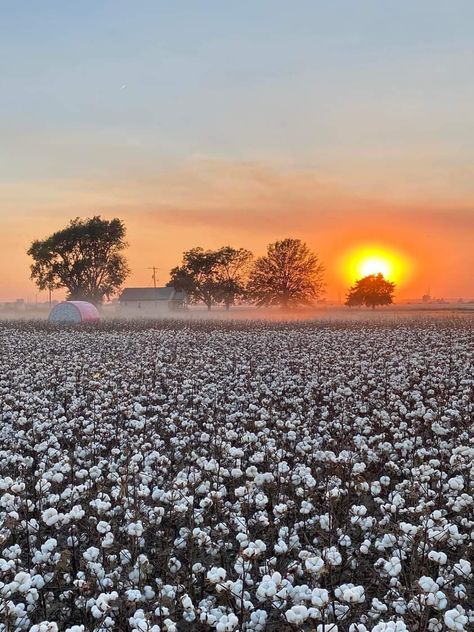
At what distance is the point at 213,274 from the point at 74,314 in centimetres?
5112

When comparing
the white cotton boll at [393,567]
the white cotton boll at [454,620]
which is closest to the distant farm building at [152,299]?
the white cotton boll at [393,567]

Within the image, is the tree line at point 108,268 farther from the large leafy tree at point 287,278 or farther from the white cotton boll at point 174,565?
the white cotton boll at point 174,565

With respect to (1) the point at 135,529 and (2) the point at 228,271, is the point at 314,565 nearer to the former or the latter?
(1) the point at 135,529

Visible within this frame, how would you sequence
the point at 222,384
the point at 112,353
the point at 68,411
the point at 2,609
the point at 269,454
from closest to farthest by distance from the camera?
the point at 2,609, the point at 269,454, the point at 68,411, the point at 222,384, the point at 112,353

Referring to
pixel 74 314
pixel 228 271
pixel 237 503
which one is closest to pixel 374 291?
pixel 228 271

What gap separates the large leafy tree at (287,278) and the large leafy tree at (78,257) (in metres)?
20.2

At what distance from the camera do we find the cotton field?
4.05 metres

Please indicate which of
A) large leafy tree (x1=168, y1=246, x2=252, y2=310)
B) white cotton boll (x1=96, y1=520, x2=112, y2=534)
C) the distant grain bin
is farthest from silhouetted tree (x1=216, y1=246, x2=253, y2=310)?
white cotton boll (x1=96, y1=520, x2=112, y2=534)

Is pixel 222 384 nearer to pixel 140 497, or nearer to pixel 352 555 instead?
pixel 140 497

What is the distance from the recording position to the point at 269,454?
303 inches

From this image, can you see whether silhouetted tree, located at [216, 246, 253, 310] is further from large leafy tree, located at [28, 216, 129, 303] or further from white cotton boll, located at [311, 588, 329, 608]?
white cotton boll, located at [311, 588, 329, 608]

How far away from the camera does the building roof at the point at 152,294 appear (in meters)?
105

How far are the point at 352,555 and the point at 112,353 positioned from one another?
17.3 meters

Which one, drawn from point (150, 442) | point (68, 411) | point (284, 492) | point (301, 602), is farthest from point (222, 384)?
point (301, 602)
